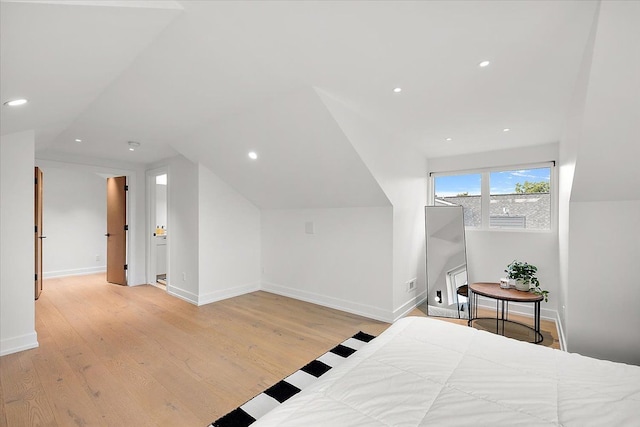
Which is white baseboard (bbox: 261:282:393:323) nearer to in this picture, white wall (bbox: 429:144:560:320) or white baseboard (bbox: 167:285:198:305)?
white baseboard (bbox: 167:285:198:305)

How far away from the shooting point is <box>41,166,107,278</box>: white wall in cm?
597

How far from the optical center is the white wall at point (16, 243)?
2777 millimetres

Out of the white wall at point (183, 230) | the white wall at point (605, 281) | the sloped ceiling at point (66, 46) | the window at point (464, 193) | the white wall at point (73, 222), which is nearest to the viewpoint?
the sloped ceiling at point (66, 46)

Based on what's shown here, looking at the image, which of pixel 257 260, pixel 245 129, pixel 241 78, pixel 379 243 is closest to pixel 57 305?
pixel 257 260

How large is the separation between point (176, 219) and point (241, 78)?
3.25 metres

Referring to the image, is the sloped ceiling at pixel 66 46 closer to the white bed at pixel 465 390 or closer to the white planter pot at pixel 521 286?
the white bed at pixel 465 390

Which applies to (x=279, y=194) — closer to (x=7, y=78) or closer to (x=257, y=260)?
(x=257, y=260)

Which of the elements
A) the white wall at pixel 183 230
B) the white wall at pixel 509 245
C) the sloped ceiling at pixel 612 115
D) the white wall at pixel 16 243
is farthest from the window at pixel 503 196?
the white wall at pixel 16 243

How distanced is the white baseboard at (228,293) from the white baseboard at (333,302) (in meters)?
0.18

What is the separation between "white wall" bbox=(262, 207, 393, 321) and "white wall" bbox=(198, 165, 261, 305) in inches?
9.1

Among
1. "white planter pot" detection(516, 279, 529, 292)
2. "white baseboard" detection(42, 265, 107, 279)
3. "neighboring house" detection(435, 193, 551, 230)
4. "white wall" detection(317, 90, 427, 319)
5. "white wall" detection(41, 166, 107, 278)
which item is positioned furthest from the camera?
"white wall" detection(41, 166, 107, 278)

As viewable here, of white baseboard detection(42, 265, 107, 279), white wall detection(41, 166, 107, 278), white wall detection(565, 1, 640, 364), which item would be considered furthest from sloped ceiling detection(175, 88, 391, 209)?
white baseboard detection(42, 265, 107, 279)

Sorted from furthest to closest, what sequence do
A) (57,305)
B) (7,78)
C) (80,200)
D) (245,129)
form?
(80,200)
(57,305)
(245,129)
(7,78)

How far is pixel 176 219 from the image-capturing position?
4.75 m
